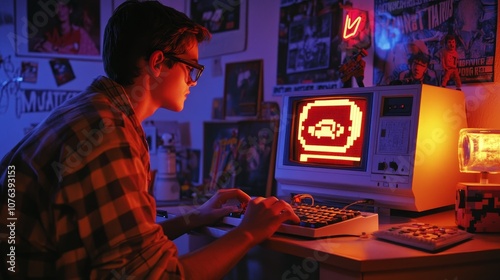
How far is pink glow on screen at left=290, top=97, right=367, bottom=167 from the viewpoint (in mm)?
1450

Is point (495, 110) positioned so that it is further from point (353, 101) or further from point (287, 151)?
point (287, 151)

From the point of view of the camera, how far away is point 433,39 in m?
1.62

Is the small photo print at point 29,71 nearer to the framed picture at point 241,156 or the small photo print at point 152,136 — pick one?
the small photo print at point 152,136

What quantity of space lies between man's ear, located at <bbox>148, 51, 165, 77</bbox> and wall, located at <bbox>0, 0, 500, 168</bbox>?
0.93 m

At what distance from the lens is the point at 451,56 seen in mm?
1560

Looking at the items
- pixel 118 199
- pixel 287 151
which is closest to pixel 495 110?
pixel 287 151

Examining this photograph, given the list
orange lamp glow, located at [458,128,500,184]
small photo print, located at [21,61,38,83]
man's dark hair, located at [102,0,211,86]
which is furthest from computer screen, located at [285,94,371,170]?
small photo print, located at [21,61,38,83]

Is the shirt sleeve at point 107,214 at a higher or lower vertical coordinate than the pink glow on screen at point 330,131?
lower

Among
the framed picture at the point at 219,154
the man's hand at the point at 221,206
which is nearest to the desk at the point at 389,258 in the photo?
the man's hand at the point at 221,206

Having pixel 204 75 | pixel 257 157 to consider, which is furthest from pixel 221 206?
pixel 204 75

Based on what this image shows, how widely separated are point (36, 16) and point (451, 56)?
2099 millimetres

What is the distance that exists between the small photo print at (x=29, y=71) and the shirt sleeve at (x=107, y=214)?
202 centimetres

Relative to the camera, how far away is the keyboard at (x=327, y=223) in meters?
1.08

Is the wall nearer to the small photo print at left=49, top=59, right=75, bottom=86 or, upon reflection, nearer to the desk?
the small photo print at left=49, top=59, right=75, bottom=86
